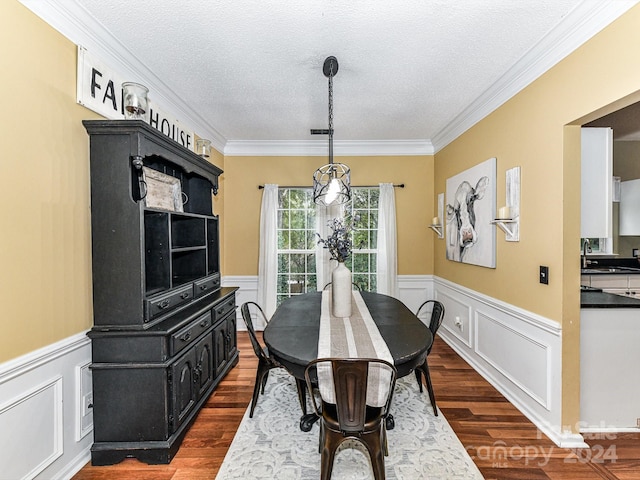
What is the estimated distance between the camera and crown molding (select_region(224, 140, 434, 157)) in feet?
13.9

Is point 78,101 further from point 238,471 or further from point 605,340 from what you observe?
point 605,340

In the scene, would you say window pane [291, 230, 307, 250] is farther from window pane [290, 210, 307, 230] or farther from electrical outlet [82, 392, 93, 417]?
electrical outlet [82, 392, 93, 417]

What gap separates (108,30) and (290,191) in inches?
106

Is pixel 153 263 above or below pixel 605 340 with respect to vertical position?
above

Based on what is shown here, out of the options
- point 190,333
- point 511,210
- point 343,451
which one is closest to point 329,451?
point 343,451

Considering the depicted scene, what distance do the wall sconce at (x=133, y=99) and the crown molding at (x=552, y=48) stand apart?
264 centimetres

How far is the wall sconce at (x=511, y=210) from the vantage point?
8.09 ft

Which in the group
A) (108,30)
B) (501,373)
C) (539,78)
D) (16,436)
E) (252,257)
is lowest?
(501,373)

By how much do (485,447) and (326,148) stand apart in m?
3.65

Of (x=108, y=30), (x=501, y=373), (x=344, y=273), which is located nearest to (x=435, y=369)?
(x=501, y=373)

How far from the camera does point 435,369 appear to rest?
3.14 metres

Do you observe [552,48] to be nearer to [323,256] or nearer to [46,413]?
[323,256]

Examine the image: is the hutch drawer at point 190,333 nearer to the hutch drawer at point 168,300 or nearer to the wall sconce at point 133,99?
the hutch drawer at point 168,300

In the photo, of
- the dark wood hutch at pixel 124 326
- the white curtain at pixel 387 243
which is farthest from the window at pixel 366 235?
the dark wood hutch at pixel 124 326
